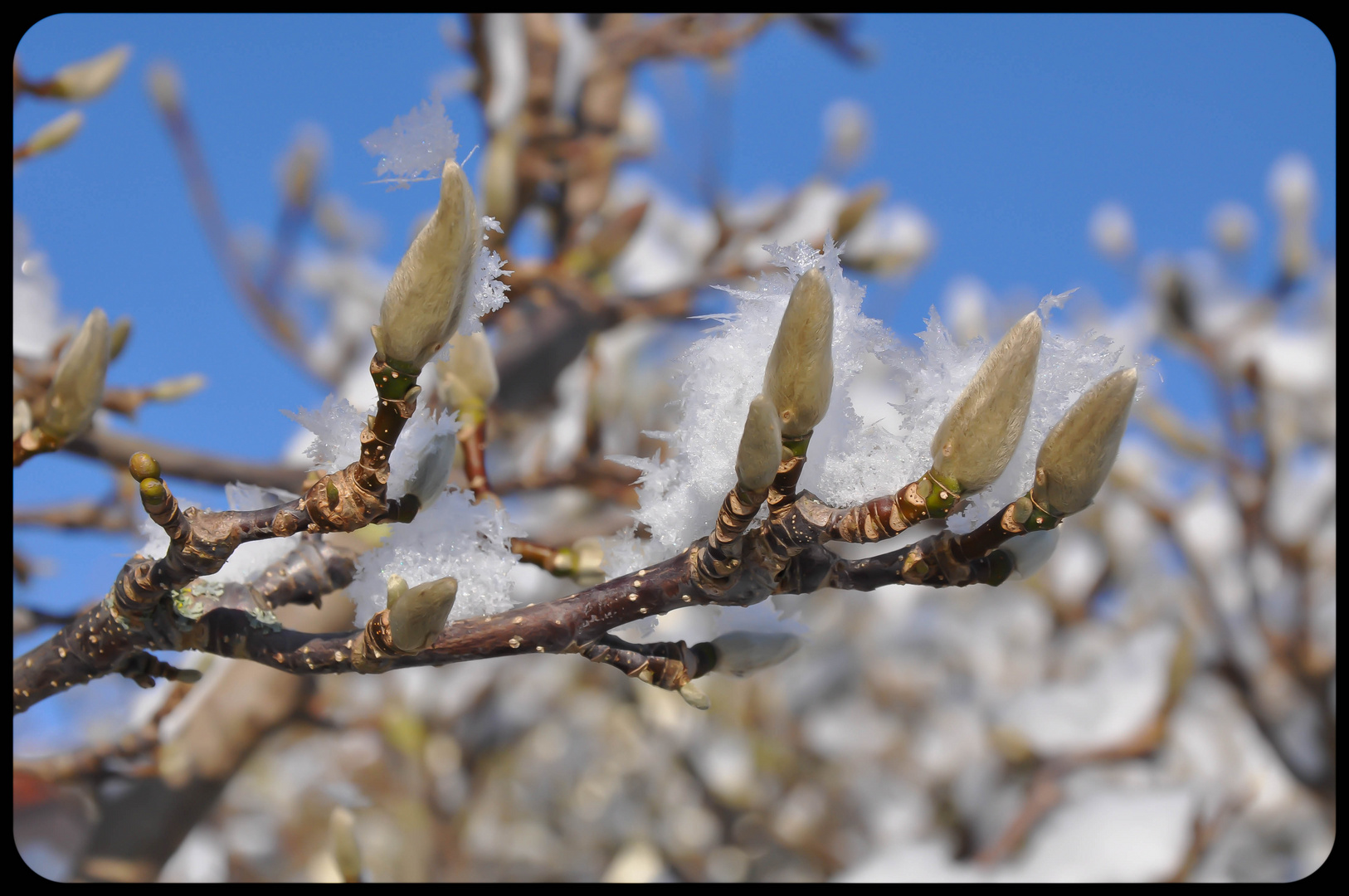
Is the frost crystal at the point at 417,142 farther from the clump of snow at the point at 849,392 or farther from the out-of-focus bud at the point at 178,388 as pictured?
the out-of-focus bud at the point at 178,388

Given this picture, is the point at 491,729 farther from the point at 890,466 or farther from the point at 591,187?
the point at 890,466

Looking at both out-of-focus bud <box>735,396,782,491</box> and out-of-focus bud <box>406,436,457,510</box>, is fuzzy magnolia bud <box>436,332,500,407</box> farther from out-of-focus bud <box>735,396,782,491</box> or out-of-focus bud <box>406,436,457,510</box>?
out-of-focus bud <box>735,396,782,491</box>

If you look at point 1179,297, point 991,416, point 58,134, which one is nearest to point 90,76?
point 58,134

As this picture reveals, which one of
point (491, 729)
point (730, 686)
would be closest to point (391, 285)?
point (491, 729)

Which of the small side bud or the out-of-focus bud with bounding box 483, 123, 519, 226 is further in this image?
the out-of-focus bud with bounding box 483, 123, 519, 226

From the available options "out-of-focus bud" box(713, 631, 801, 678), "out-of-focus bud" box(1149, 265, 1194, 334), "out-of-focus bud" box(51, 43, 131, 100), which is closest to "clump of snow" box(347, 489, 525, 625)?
"out-of-focus bud" box(713, 631, 801, 678)

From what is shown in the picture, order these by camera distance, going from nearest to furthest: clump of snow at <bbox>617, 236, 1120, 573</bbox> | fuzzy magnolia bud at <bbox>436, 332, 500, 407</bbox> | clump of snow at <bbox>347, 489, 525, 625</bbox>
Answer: clump of snow at <bbox>617, 236, 1120, 573</bbox>
clump of snow at <bbox>347, 489, 525, 625</bbox>
fuzzy magnolia bud at <bbox>436, 332, 500, 407</bbox>

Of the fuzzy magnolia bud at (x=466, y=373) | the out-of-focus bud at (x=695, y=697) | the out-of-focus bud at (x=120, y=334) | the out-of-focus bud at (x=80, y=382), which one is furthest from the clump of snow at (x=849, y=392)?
the out-of-focus bud at (x=120, y=334)
